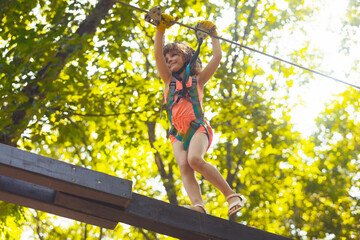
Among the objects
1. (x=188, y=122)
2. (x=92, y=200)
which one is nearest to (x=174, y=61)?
(x=188, y=122)

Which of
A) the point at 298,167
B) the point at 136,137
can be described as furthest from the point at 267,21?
the point at 136,137

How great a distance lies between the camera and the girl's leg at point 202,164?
349 centimetres

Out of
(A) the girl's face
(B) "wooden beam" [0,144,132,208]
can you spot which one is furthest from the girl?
(B) "wooden beam" [0,144,132,208]

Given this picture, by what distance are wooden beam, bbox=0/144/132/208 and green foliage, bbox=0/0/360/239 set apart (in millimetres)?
2891

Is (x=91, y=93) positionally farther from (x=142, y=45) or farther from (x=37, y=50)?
(x=142, y=45)

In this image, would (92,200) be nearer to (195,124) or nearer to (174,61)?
(195,124)

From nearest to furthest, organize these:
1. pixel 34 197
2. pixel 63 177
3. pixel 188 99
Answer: pixel 63 177 < pixel 34 197 < pixel 188 99

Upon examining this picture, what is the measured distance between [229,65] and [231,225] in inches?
273

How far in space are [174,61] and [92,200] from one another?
1.71 metres

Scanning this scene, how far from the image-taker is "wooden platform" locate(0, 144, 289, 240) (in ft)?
8.31

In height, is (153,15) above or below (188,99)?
above

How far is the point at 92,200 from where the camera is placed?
113 inches

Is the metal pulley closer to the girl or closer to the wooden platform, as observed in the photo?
the girl

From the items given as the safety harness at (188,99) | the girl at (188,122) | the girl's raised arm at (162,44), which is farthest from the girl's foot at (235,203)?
the girl's raised arm at (162,44)
